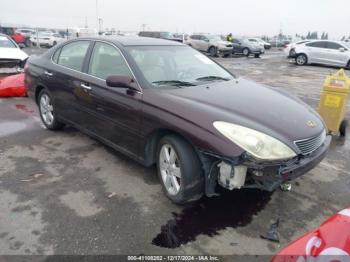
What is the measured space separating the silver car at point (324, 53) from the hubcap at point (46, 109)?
1904 centimetres

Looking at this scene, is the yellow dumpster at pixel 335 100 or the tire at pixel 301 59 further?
the tire at pixel 301 59

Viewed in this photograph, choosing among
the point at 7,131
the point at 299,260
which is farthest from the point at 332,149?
the point at 7,131

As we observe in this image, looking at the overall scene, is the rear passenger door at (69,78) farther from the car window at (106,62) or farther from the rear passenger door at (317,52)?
the rear passenger door at (317,52)

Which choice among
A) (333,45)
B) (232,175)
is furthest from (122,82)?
(333,45)

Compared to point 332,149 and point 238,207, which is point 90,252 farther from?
point 332,149

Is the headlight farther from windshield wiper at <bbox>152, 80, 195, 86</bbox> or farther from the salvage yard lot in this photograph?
windshield wiper at <bbox>152, 80, 195, 86</bbox>

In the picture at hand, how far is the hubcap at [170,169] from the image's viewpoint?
10.6ft

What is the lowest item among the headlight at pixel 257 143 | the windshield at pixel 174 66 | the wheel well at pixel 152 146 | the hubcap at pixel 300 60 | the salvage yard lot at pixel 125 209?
the salvage yard lot at pixel 125 209

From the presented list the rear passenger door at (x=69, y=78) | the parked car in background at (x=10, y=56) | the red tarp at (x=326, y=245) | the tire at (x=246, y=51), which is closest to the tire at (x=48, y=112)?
the rear passenger door at (x=69, y=78)

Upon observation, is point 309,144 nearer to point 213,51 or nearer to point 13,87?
point 13,87

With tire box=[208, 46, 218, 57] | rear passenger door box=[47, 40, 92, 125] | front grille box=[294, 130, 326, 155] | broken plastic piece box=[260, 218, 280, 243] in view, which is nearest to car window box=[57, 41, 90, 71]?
rear passenger door box=[47, 40, 92, 125]

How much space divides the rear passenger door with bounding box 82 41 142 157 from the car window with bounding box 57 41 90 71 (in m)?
0.25

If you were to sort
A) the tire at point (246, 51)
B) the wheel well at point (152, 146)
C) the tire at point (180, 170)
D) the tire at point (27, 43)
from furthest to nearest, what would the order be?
the tire at point (27, 43), the tire at point (246, 51), the wheel well at point (152, 146), the tire at point (180, 170)

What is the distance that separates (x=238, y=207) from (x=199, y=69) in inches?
71.3
